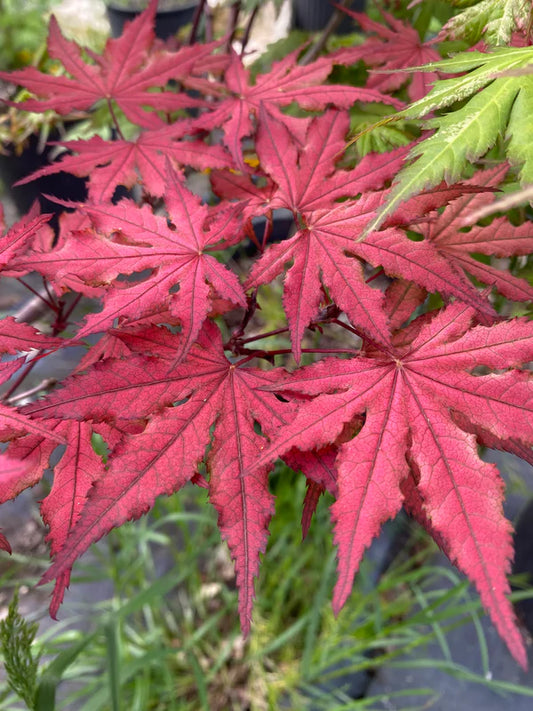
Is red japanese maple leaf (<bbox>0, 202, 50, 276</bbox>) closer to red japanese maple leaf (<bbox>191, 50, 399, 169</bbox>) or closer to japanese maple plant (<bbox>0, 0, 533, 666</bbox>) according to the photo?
japanese maple plant (<bbox>0, 0, 533, 666</bbox>)

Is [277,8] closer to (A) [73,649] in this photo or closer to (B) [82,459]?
(B) [82,459]

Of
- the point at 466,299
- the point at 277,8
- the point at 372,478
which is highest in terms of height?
the point at 277,8

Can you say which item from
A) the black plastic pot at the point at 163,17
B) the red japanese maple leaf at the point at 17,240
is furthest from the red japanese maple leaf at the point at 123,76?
the black plastic pot at the point at 163,17

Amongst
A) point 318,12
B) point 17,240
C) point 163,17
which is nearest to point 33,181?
point 163,17

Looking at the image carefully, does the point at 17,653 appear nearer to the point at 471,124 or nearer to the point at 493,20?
the point at 471,124

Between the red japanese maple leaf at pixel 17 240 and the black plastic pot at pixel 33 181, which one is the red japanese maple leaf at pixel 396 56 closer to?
the red japanese maple leaf at pixel 17 240

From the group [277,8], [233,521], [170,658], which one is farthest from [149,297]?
[170,658]
